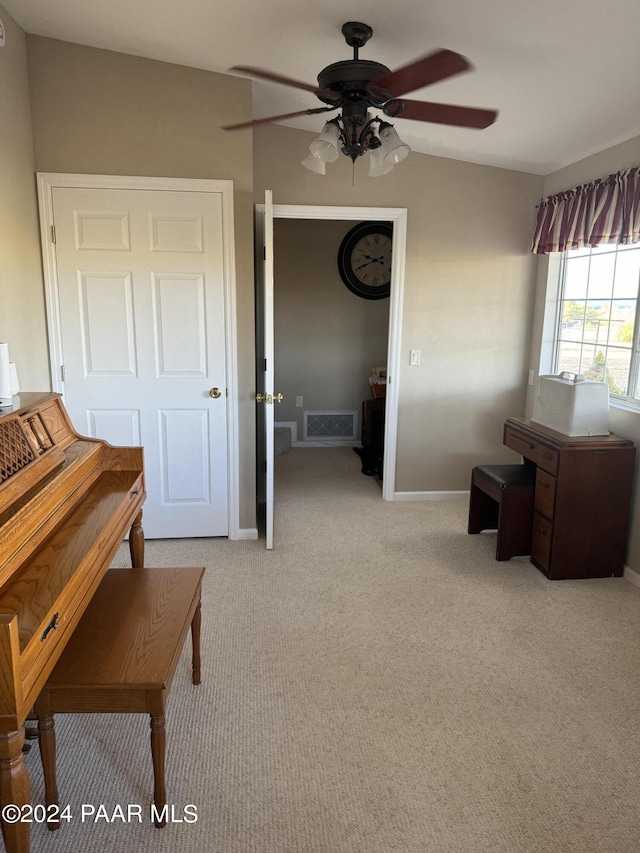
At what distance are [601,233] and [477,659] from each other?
2.31 metres

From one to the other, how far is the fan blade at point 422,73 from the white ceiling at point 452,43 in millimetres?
397

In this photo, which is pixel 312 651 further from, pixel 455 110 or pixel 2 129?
pixel 2 129

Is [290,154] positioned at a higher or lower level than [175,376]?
higher

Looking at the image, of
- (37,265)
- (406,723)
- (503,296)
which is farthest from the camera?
(503,296)

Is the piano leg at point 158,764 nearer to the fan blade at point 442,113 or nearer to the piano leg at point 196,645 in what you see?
the piano leg at point 196,645

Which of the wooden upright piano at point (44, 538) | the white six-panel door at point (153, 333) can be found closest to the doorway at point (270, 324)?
the white six-panel door at point (153, 333)

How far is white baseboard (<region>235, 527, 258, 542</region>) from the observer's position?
369cm

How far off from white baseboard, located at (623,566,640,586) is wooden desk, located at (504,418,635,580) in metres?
0.03

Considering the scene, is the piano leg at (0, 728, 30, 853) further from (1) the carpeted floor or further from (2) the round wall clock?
(2) the round wall clock

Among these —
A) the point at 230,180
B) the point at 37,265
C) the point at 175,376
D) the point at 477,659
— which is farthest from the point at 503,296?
the point at 37,265

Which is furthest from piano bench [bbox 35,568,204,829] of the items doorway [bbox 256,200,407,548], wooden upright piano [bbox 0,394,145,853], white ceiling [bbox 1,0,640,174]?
white ceiling [bbox 1,0,640,174]

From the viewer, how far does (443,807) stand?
1.75 meters

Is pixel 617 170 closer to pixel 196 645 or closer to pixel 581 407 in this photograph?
pixel 581 407

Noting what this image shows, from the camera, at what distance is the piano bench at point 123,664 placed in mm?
1558
